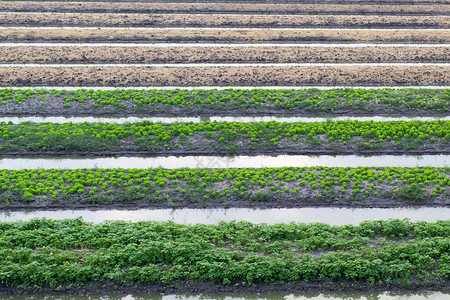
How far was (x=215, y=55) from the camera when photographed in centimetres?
2162

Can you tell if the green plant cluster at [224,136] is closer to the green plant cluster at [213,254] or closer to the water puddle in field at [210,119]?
the water puddle in field at [210,119]

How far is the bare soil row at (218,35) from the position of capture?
2331cm

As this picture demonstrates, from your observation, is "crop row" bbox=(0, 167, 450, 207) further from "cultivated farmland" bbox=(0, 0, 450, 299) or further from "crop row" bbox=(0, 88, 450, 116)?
"crop row" bbox=(0, 88, 450, 116)

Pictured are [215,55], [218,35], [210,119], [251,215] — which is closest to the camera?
[251,215]

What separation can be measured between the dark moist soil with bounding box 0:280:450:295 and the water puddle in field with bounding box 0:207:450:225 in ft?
7.14

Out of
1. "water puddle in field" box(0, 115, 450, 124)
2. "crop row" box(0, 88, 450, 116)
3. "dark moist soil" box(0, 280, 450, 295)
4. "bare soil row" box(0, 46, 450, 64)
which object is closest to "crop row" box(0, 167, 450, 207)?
"dark moist soil" box(0, 280, 450, 295)

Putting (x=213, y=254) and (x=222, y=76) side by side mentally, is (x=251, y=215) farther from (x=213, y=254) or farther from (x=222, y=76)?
(x=222, y=76)

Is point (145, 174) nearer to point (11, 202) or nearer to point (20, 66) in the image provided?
point (11, 202)

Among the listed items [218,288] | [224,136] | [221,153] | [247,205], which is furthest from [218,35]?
[218,288]

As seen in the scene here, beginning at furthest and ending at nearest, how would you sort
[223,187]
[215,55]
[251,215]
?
[215,55] → [223,187] → [251,215]

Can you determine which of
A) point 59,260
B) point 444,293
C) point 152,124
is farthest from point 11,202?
point 444,293

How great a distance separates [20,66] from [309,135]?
13228 mm

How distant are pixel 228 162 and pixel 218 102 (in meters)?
3.57

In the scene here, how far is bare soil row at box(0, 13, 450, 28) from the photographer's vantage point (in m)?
25.1
